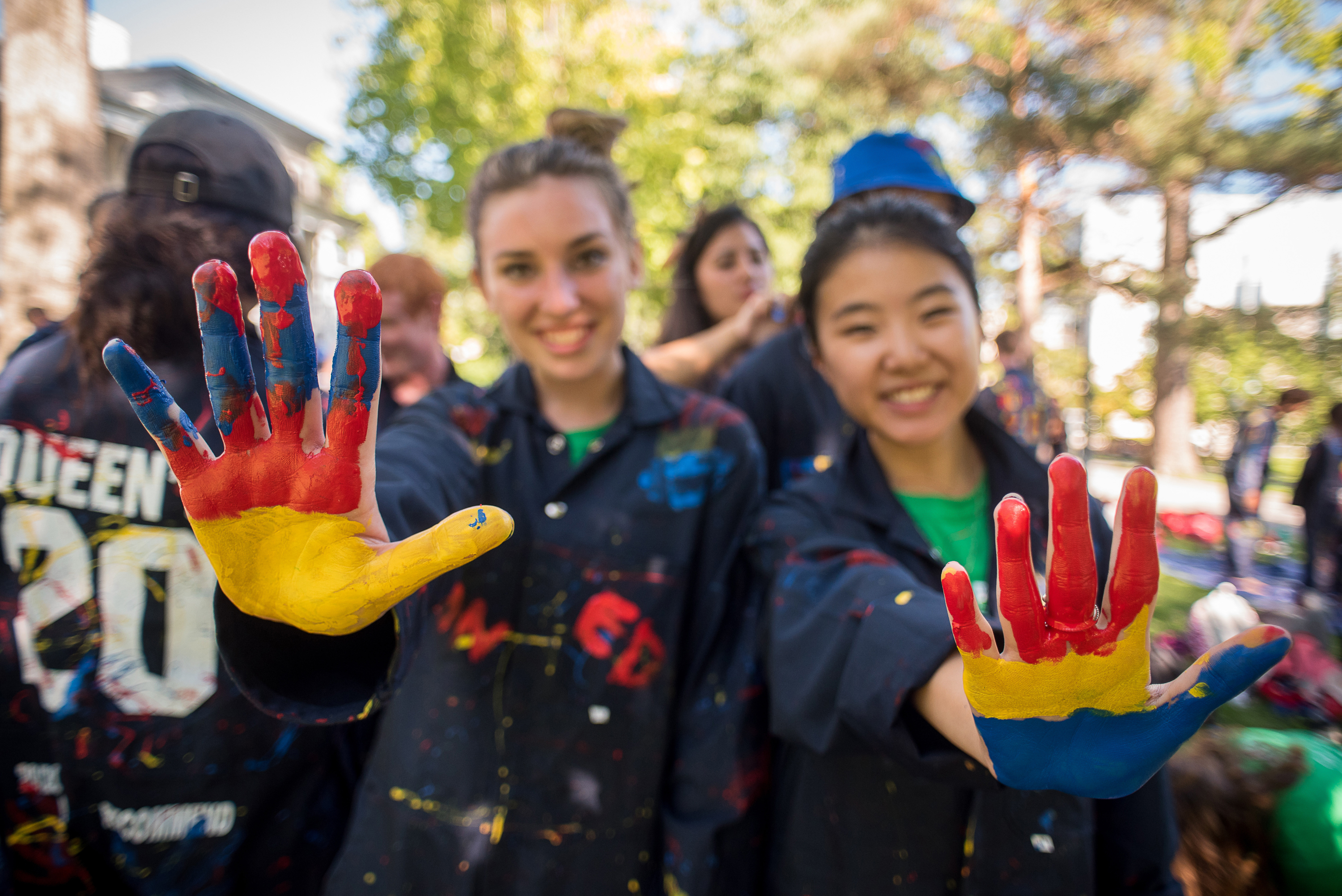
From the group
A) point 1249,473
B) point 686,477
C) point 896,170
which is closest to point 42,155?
point 686,477

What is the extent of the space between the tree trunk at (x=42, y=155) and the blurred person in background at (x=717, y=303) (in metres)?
3.51

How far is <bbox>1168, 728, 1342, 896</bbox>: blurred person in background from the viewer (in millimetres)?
1874

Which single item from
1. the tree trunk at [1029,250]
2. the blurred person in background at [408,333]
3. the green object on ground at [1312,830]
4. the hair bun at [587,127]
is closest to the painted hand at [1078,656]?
the hair bun at [587,127]

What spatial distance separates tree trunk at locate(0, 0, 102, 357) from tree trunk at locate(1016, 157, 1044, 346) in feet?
32.3

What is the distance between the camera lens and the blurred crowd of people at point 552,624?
1116 mm

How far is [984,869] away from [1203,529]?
24.9 feet

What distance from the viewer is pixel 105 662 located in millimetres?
1178

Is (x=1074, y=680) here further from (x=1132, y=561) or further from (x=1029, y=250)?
(x=1029, y=250)

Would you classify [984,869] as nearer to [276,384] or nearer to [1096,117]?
[276,384]

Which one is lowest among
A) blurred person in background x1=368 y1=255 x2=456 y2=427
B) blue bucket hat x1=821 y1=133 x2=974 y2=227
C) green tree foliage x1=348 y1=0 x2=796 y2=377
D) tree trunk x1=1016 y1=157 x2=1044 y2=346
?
blurred person in background x1=368 y1=255 x2=456 y2=427

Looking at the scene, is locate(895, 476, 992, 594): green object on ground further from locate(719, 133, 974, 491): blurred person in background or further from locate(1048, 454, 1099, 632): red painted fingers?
locate(1048, 454, 1099, 632): red painted fingers

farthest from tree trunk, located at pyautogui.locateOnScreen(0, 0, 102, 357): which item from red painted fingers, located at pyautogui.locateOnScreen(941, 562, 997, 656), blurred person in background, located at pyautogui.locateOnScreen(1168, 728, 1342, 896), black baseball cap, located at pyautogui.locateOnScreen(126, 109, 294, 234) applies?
blurred person in background, located at pyautogui.locateOnScreen(1168, 728, 1342, 896)

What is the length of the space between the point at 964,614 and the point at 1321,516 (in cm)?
612

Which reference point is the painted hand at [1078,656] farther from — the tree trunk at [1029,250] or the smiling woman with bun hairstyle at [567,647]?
the tree trunk at [1029,250]
